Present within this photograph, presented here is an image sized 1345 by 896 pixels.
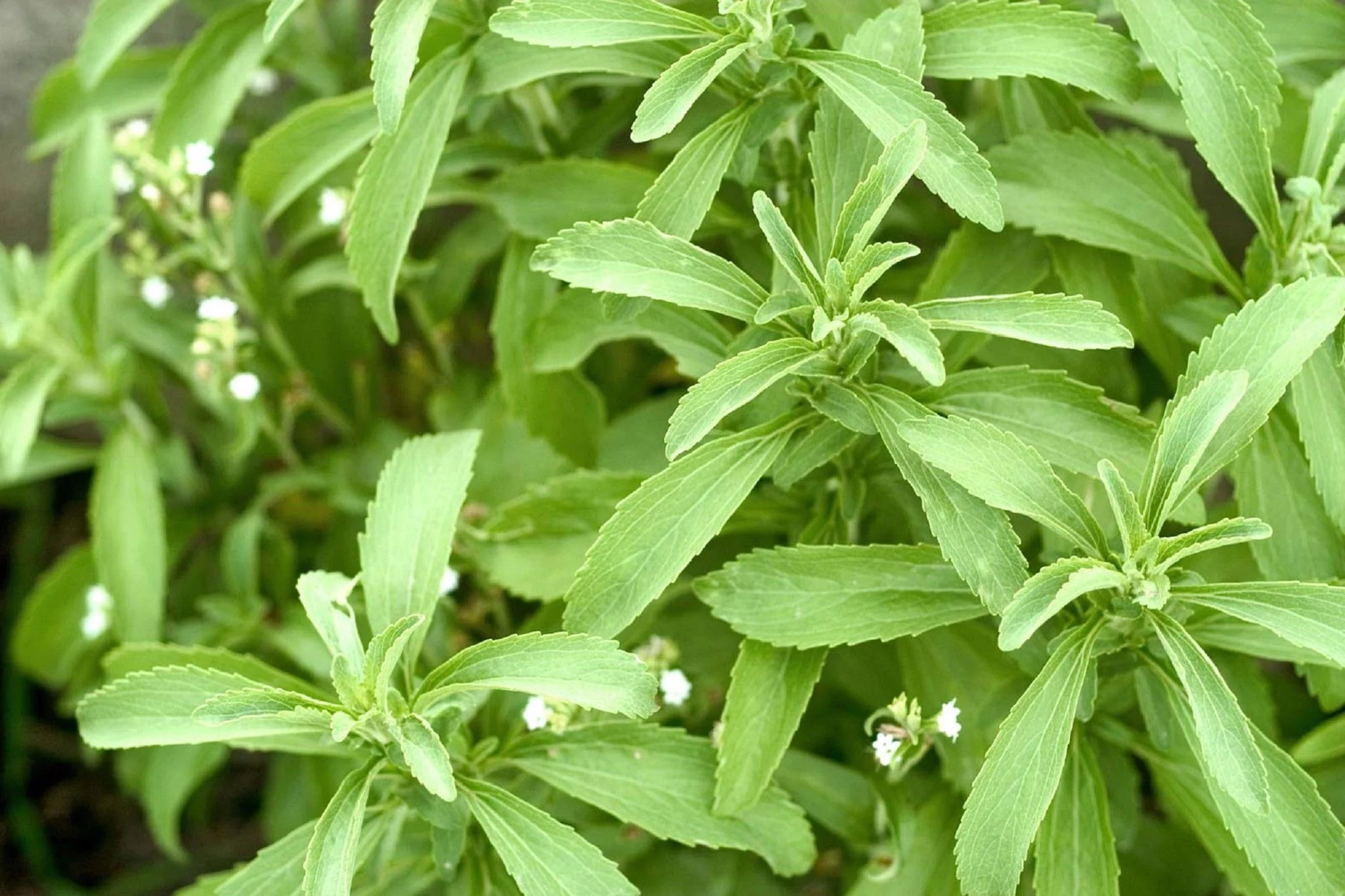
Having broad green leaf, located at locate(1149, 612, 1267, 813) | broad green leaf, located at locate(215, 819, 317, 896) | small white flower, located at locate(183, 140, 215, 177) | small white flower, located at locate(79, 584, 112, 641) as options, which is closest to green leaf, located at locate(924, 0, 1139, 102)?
broad green leaf, located at locate(1149, 612, 1267, 813)

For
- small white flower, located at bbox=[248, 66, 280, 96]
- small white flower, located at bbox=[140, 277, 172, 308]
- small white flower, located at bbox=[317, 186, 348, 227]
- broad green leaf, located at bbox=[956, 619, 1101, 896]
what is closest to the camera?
broad green leaf, located at bbox=[956, 619, 1101, 896]

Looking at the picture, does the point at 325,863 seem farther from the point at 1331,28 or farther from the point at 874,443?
the point at 1331,28

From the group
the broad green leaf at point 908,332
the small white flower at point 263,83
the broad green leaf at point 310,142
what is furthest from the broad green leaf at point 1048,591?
the small white flower at point 263,83

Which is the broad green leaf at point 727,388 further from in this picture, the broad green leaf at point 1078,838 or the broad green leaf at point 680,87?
the broad green leaf at point 1078,838

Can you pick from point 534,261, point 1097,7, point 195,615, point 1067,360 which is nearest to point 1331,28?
point 1097,7

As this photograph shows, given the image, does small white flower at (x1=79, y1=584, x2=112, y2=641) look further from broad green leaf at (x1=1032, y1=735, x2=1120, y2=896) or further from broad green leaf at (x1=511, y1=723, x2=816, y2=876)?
broad green leaf at (x1=1032, y1=735, x2=1120, y2=896)
